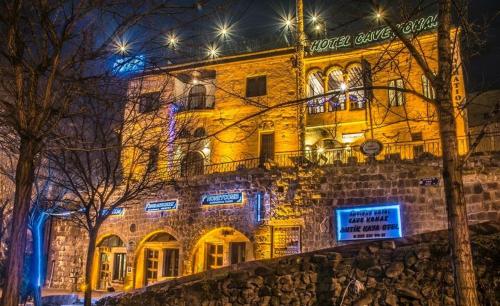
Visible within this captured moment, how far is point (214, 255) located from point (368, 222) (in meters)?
7.88

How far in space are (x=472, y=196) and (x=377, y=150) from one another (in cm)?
394

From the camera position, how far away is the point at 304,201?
18469 millimetres

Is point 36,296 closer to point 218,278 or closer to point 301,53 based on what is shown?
point 218,278

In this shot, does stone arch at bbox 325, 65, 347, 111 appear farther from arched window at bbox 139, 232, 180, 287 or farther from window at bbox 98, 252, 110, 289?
window at bbox 98, 252, 110, 289

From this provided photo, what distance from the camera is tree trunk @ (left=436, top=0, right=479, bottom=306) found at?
5.29 meters

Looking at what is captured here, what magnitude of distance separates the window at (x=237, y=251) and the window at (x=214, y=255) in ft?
1.82

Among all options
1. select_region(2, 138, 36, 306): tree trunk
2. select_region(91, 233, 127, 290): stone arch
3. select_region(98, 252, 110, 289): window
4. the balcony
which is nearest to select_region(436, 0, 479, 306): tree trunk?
select_region(2, 138, 36, 306): tree trunk

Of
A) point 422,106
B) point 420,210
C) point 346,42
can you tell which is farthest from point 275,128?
point 420,210

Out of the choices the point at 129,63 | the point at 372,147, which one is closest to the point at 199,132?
the point at 372,147

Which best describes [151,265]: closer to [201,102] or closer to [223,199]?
[223,199]

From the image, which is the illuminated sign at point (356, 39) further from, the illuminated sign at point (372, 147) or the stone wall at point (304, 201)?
the stone wall at point (304, 201)

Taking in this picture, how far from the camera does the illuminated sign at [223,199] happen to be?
1972cm

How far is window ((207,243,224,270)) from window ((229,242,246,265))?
21.9 inches

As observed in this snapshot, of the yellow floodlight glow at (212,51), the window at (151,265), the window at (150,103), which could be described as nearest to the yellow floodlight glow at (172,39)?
the window at (150,103)
